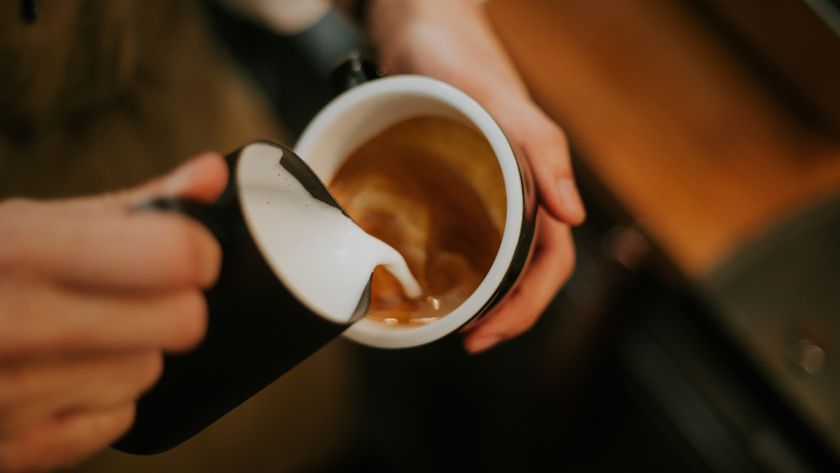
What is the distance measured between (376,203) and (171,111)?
38 centimetres

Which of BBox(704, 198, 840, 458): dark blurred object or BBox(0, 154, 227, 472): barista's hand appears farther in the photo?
BBox(704, 198, 840, 458): dark blurred object

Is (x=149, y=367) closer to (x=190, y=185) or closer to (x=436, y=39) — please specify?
(x=190, y=185)

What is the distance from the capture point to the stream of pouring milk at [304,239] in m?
0.34

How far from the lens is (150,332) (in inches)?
Result: 11.7

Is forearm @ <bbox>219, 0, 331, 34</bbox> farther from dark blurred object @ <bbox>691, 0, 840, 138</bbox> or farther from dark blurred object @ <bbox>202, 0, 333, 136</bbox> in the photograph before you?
dark blurred object @ <bbox>691, 0, 840, 138</bbox>

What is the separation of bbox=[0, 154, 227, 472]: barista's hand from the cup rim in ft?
0.52

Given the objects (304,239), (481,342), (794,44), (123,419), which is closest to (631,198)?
(794,44)

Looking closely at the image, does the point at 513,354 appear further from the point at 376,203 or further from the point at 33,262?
the point at 33,262

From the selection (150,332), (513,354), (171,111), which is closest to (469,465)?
(513,354)

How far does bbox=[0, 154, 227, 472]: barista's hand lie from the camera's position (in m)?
0.28

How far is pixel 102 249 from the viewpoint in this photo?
0.28 metres

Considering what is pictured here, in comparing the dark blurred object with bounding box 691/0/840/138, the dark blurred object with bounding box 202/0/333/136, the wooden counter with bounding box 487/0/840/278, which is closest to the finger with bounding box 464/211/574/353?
the wooden counter with bounding box 487/0/840/278

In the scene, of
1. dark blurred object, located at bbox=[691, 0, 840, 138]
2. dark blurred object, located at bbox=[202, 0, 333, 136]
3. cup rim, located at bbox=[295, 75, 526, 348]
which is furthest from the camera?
dark blurred object, located at bbox=[202, 0, 333, 136]

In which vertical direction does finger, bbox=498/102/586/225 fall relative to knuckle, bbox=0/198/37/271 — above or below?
below
